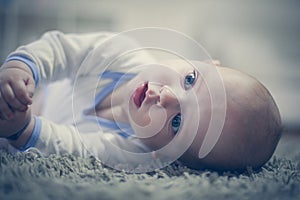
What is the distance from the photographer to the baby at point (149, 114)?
0.64 m

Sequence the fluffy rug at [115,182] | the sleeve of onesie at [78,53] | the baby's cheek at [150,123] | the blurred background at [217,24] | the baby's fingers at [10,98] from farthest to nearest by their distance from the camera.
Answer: the blurred background at [217,24] < the sleeve of onesie at [78,53] < the baby's cheek at [150,123] < the baby's fingers at [10,98] < the fluffy rug at [115,182]

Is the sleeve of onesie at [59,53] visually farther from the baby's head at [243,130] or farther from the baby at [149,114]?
the baby's head at [243,130]

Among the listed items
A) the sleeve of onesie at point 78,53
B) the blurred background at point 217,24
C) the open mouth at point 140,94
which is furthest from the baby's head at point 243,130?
the blurred background at point 217,24

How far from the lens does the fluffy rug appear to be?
41 cm

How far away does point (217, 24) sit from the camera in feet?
5.51

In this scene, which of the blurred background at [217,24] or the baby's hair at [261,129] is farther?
the blurred background at [217,24]

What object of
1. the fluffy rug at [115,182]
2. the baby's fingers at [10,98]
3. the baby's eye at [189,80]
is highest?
the baby's eye at [189,80]

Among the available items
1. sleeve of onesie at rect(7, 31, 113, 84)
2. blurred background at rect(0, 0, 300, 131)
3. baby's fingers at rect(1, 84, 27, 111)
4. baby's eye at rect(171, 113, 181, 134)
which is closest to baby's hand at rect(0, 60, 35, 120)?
baby's fingers at rect(1, 84, 27, 111)

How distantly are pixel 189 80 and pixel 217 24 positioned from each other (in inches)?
41.2

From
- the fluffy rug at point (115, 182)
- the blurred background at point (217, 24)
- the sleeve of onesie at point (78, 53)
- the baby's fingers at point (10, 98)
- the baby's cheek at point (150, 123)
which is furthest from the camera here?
the blurred background at point (217, 24)

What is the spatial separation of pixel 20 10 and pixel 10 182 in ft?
4.02

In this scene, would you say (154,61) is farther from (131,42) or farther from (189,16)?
(189,16)

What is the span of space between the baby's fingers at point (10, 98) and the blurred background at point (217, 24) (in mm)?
957

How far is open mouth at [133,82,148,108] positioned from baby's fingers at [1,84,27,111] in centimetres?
19
